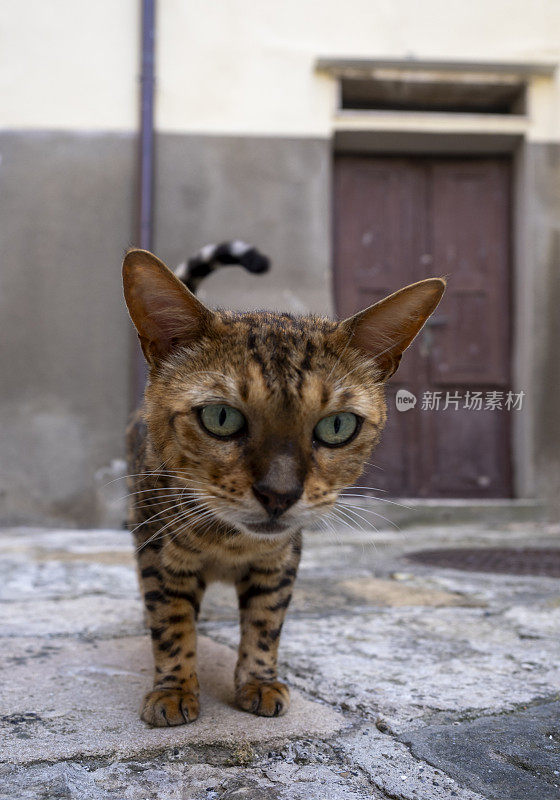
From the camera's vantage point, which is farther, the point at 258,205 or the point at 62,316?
the point at 258,205

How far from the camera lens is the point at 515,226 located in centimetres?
613

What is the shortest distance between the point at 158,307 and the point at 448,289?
477 cm

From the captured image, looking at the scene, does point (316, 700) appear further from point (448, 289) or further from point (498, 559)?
point (448, 289)

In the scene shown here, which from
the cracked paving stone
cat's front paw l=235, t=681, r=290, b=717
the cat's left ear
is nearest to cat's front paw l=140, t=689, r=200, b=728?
cat's front paw l=235, t=681, r=290, b=717

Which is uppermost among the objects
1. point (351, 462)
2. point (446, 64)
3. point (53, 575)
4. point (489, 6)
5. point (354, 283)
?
point (489, 6)

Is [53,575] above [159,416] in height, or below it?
below

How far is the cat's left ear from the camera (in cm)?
167

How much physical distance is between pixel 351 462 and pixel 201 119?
4850 mm

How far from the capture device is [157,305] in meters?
1.63

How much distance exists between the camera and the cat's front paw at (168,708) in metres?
1.54

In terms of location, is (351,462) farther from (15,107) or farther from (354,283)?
(15,107)

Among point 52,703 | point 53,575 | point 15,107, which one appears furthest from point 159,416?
point 15,107

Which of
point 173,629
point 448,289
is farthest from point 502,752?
point 448,289
